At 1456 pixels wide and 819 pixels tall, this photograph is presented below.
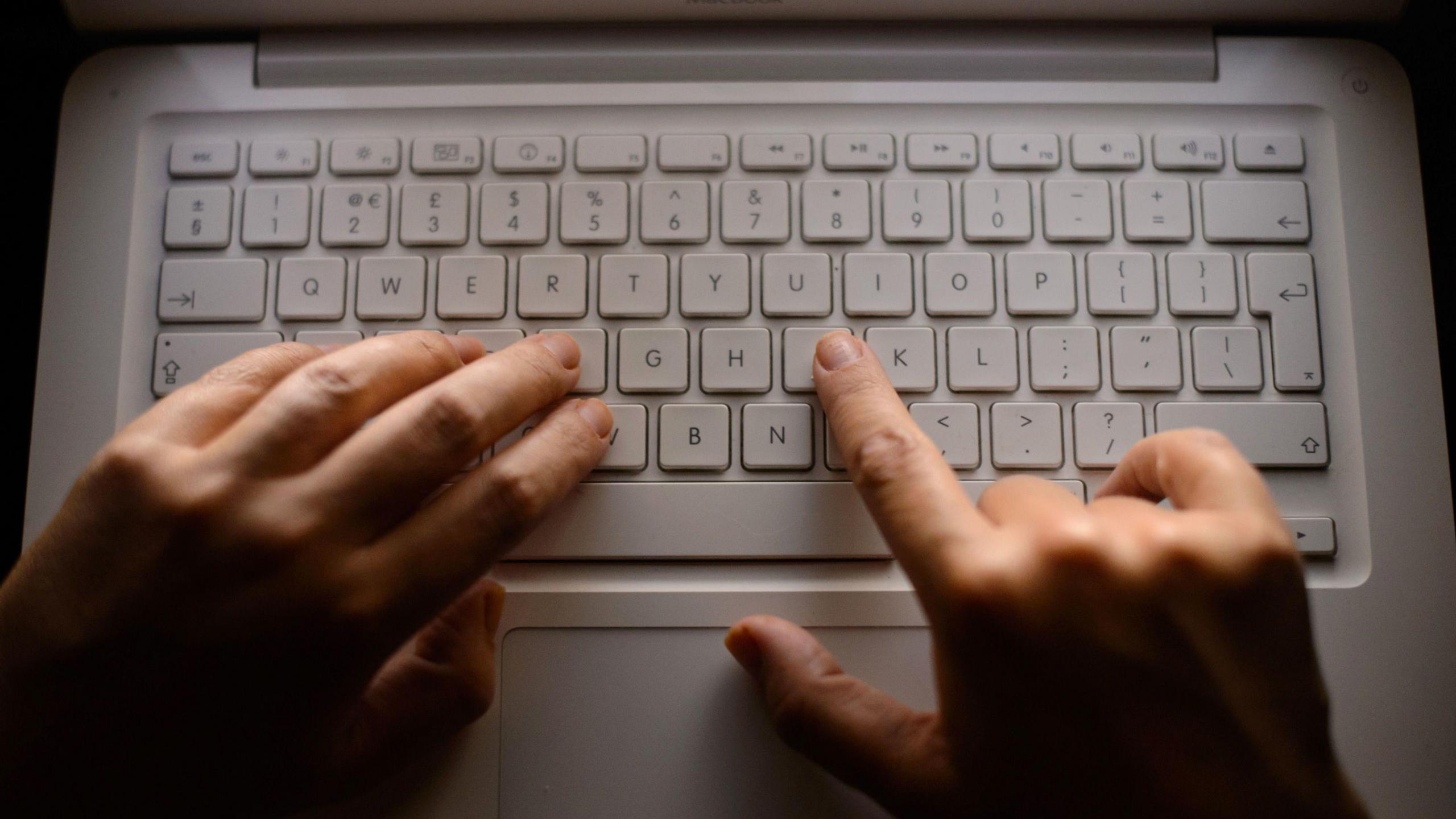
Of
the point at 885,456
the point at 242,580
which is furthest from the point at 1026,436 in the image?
the point at 242,580

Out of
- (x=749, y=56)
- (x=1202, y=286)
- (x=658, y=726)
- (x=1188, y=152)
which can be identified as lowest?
(x=658, y=726)

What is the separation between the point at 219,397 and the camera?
52cm

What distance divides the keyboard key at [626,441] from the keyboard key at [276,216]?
1.07ft

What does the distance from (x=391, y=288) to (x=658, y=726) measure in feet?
1.43

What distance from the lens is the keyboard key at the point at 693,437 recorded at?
23.5 inches

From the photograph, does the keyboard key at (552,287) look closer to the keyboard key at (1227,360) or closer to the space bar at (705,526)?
the space bar at (705,526)

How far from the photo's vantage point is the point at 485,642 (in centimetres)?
56

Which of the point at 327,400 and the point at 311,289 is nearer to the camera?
the point at 327,400

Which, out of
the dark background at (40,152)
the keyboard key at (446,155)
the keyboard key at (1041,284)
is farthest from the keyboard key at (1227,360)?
the keyboard key at (446,155)

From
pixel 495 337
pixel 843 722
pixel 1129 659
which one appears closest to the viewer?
pixel 1129 659

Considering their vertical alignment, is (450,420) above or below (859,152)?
below

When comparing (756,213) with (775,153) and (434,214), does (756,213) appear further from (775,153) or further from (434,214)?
(434,214)

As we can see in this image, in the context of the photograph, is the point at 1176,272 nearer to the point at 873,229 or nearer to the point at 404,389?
the point at 873,229

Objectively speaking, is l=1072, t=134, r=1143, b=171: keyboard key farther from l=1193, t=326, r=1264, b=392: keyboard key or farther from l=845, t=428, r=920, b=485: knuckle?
l=845, t=428, r=920, b=485: knuckle
